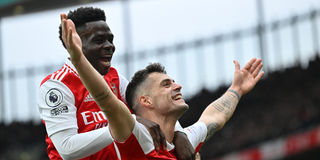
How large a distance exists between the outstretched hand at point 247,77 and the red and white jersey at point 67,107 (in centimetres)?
158

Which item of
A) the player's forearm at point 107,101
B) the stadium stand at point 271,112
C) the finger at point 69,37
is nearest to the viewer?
A: the finger at point 69,37

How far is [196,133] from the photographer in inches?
205

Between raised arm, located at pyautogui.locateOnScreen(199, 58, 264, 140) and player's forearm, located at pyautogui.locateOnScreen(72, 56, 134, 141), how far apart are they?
144 centimetres

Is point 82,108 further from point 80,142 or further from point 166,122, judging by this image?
point 166,122

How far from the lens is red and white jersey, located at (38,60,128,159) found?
4.36 m

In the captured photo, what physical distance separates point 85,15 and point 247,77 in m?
1.81

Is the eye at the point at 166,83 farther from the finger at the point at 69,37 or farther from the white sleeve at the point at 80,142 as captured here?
the finger at the point at 69,37

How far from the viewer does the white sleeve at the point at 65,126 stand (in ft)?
13.9

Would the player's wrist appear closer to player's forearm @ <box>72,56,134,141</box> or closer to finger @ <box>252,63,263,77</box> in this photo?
finger @ <box>252,63,263,77</box>

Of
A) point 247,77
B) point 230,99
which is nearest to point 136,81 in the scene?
point 230,99

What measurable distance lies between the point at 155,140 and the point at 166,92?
46 centimetres

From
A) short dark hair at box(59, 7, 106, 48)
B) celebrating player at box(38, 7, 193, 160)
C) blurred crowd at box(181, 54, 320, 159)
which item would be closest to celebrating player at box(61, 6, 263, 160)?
celebrating player at box(38, 7, 193, 160)

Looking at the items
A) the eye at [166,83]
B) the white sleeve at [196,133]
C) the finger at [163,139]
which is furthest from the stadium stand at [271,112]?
the finger at [163,139]

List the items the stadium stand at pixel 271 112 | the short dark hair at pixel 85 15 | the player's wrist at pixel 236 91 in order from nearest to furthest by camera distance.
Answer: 1. the short dark hair at pixel 85 15
2. the player's wrist at pixel 236 91
3. the stadium stand at pixel 271 112
